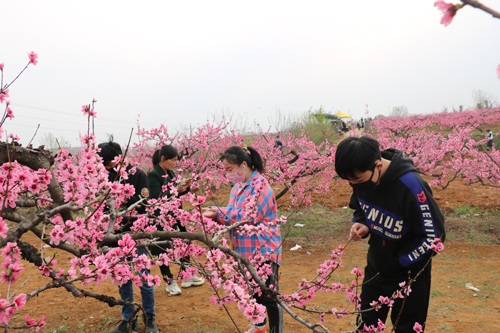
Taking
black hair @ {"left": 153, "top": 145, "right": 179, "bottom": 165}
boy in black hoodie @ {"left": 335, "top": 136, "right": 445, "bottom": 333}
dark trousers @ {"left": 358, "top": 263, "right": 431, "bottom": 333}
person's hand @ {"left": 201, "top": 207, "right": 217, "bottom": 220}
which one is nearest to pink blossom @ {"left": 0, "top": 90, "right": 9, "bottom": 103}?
person's hand @ {"left": 201, "top": 207, "right": 217, "bottom": 220}

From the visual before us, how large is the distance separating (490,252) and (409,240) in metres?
5.35

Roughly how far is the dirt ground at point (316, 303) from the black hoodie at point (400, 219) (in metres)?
1.91

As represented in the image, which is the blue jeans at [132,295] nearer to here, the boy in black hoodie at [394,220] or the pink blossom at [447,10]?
the boy in black hoodie at [394,220]

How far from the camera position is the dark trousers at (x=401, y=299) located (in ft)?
6.31

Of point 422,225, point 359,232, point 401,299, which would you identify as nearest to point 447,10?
point 422,225

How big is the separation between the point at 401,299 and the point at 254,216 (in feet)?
4.07

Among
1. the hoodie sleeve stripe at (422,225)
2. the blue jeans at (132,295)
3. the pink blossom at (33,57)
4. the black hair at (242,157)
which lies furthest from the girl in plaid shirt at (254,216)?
the pink blossom at (33,57)

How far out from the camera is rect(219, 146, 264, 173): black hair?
9.15 ft

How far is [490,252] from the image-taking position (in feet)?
18.6

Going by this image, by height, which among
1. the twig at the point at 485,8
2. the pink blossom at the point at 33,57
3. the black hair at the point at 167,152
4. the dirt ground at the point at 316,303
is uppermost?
the pink blossom at the point at 33,57

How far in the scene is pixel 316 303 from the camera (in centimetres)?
404

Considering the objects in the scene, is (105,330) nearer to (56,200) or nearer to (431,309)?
(56,200)

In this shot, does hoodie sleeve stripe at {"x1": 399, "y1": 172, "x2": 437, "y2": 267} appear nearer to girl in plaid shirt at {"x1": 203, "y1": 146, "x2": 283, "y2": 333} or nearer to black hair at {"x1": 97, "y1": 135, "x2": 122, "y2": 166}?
girl in plaid shirt at {"x1": 203, "y1": 146, "x2": 283, "y2": 333}

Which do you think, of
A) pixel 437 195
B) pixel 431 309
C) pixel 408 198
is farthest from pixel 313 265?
pixel 437 195
